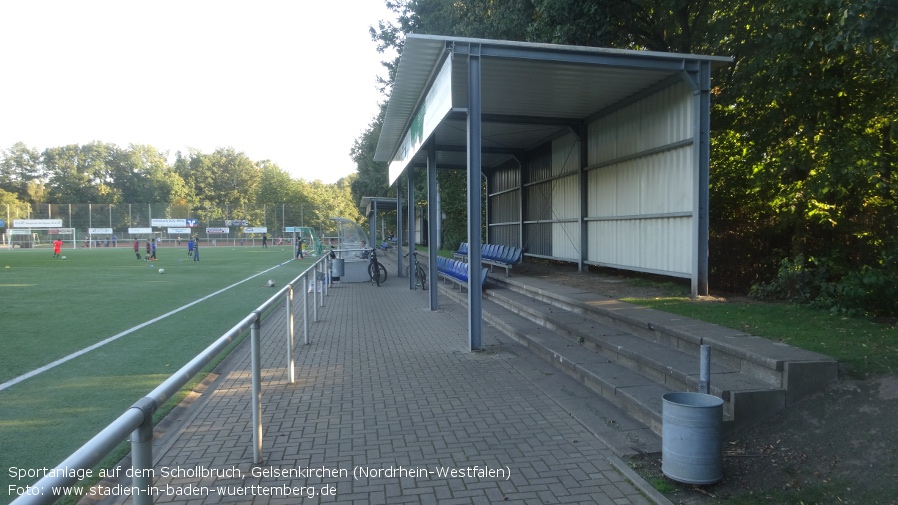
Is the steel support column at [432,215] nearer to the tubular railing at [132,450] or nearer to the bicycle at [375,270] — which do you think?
the bicycle at [375,270]

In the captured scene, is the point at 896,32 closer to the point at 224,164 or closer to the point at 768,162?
the point at 768,162

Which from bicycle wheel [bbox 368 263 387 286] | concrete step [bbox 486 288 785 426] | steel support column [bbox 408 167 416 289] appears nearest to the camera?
concrete step [bbox 486 288 785 426]

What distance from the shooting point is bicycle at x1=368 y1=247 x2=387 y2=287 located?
1898 centimetres

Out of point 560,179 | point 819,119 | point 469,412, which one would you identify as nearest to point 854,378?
point 469,412

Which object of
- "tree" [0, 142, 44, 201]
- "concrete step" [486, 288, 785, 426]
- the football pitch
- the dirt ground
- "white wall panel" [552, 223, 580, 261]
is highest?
"tree" [0, 142, 44, 201]

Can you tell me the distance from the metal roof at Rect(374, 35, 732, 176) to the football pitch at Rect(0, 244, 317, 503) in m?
5.56

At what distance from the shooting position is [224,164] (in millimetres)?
99688

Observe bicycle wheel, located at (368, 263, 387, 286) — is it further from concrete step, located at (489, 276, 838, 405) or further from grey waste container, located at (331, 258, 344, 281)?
concrete step, located at (489, 276, 838, 405)

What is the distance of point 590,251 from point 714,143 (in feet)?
12.5

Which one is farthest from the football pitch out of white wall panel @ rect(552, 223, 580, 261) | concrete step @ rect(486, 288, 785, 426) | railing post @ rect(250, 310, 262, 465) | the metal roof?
white wall panel @ rect(552, 223, 580, 261)

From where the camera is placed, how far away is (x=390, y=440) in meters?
4.97

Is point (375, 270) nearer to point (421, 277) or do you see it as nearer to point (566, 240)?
point (421, 277)

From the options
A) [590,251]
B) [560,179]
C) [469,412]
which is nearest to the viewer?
[469,412]

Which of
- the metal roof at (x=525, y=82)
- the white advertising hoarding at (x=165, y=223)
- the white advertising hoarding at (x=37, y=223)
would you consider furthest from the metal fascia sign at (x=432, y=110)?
the white advertising hoarding at (x=37, y=223)
